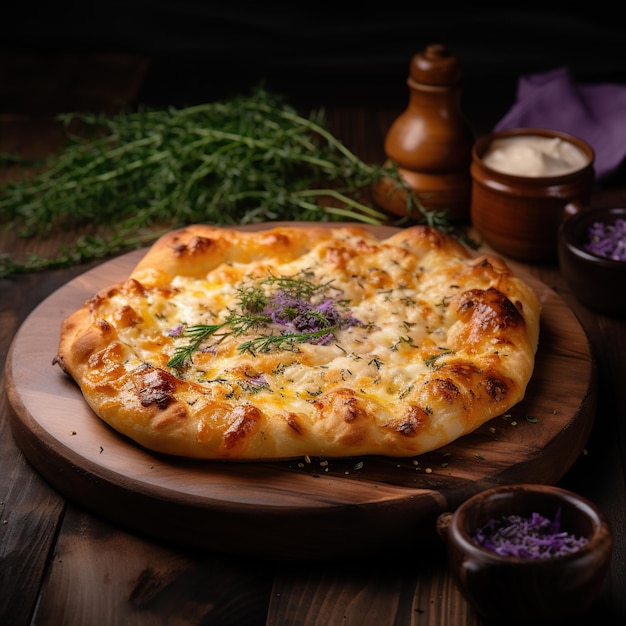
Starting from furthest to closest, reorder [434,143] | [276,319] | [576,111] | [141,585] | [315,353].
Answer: [576,111] → [434,143] → [276,319] → [315,353] → [141,585]

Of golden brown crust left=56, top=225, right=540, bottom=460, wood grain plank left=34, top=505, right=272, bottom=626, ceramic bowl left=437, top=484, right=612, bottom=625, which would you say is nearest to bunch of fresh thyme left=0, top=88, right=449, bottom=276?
golden brown crust left=56, top=225, right=540, bottom=460

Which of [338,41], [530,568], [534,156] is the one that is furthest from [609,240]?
[338,41]

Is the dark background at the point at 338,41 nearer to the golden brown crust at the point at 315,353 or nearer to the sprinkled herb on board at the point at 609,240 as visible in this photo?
the sprinkled herb on board at the point at 609,240

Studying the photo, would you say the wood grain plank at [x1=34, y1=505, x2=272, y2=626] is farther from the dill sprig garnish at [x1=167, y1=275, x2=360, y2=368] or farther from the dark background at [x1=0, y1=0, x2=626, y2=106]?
the dark background at [x1=0, y1=0, x2=626, y2=106]

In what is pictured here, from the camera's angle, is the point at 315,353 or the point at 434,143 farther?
the point at 434,143

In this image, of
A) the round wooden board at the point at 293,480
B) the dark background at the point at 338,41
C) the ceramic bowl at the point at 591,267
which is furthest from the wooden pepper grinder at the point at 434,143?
the round wooden board at the point at 293,480

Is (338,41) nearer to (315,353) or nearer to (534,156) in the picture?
(534,156)
